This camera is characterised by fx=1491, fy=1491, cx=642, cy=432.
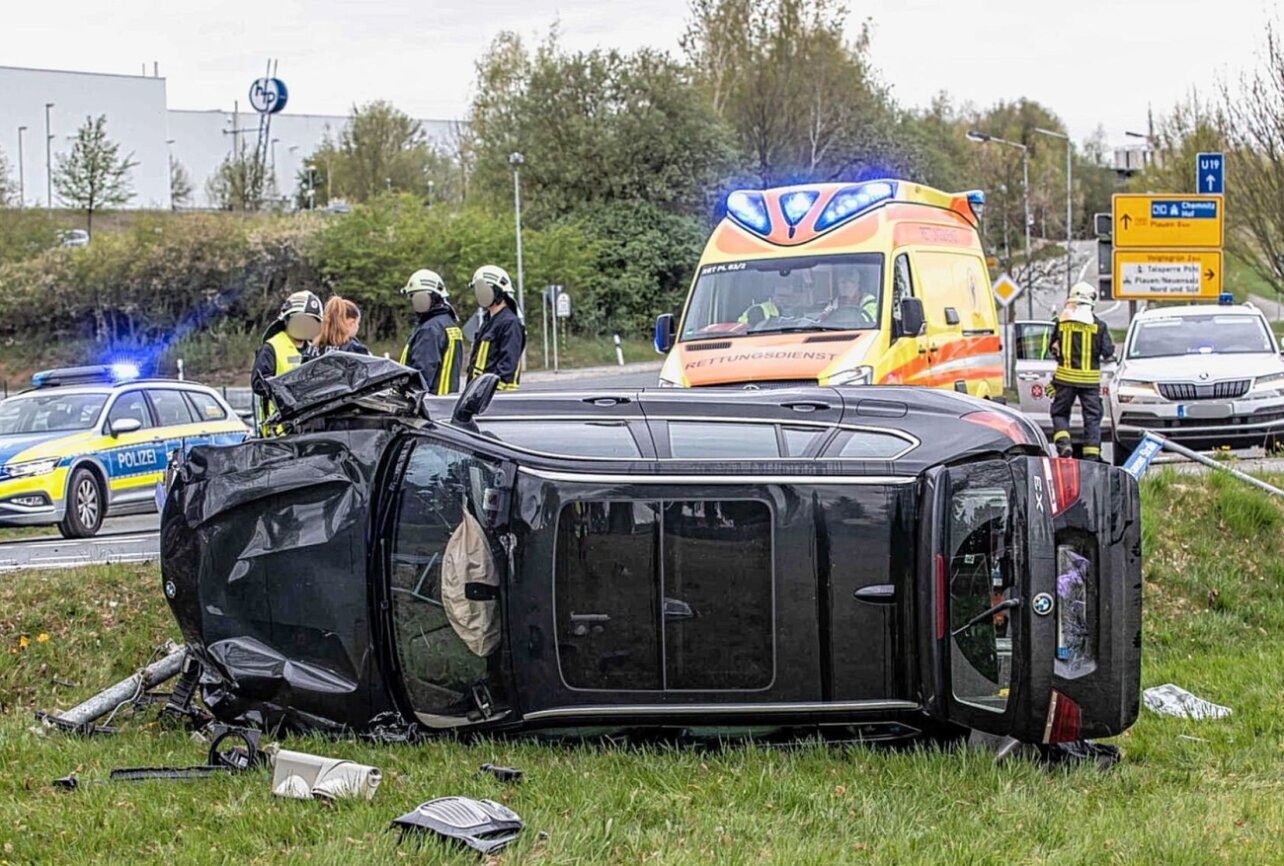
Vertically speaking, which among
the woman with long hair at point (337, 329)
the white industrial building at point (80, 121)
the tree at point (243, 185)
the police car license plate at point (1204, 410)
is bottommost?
the police car license plate at point (1204, 410)

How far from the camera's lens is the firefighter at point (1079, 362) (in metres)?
14.1

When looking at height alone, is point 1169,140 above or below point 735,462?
above

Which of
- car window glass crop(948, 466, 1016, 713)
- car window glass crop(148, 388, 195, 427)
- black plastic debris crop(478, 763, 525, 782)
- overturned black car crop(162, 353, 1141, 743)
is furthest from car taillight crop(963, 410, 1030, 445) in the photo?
car window glass crop(148, 388, 195, 427)

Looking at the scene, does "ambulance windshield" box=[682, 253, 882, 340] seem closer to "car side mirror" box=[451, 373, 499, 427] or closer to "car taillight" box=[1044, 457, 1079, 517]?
"car side mirror" box=[451, 373, 499, 427]

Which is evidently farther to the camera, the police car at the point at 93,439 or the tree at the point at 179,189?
the tree at the point at 179,189

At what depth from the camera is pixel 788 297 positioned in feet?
41.5

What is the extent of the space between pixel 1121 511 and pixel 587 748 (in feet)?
6.75

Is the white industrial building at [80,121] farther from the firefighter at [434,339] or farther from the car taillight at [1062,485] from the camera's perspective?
the car taillight at [1062,485]

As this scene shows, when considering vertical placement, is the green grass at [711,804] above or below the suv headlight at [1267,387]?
below

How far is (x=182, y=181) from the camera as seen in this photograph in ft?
264

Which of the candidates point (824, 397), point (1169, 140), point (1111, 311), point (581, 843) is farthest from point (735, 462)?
point (1111, 311)

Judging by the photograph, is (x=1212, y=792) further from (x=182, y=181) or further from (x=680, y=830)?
(x=182, y=181)

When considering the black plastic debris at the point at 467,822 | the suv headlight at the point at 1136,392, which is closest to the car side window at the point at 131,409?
the suv headlight at the point at 1136,392

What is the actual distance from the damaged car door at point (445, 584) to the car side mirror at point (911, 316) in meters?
7.34
